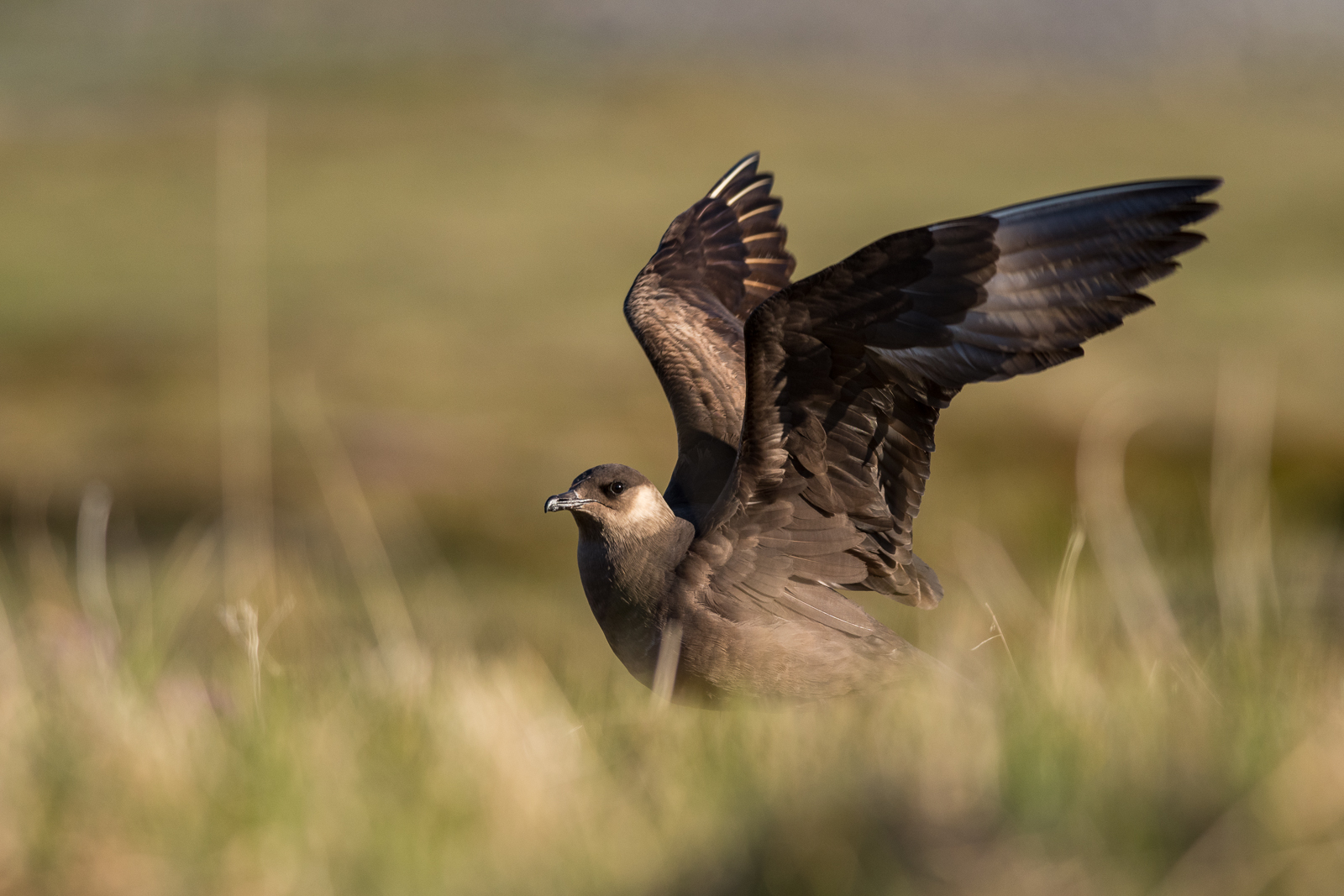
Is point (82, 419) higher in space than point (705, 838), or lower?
lower

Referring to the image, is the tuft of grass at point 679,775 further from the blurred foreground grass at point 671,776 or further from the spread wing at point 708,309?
the spread wing at point 708,309

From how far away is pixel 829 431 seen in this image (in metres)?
5.20

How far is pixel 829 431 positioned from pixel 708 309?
6.91 feet

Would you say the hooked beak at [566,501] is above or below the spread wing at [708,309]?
below

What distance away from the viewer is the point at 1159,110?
65.2 m

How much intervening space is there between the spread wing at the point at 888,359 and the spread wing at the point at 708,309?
23.4 inches

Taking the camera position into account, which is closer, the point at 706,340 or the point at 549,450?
the point at 706,340

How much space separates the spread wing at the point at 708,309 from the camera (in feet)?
21.1

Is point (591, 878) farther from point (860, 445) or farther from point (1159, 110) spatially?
point (1159, 110)

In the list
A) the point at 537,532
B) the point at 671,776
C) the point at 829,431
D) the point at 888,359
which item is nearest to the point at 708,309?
the point at 829,431

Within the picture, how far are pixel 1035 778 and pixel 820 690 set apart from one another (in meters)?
3.09

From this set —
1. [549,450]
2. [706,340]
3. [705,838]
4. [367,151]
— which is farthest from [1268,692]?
[367,151]

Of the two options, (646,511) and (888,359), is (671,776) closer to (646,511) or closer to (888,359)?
(888,359)

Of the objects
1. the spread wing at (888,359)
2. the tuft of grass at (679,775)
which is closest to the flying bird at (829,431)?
the spread wing at (888,359)
